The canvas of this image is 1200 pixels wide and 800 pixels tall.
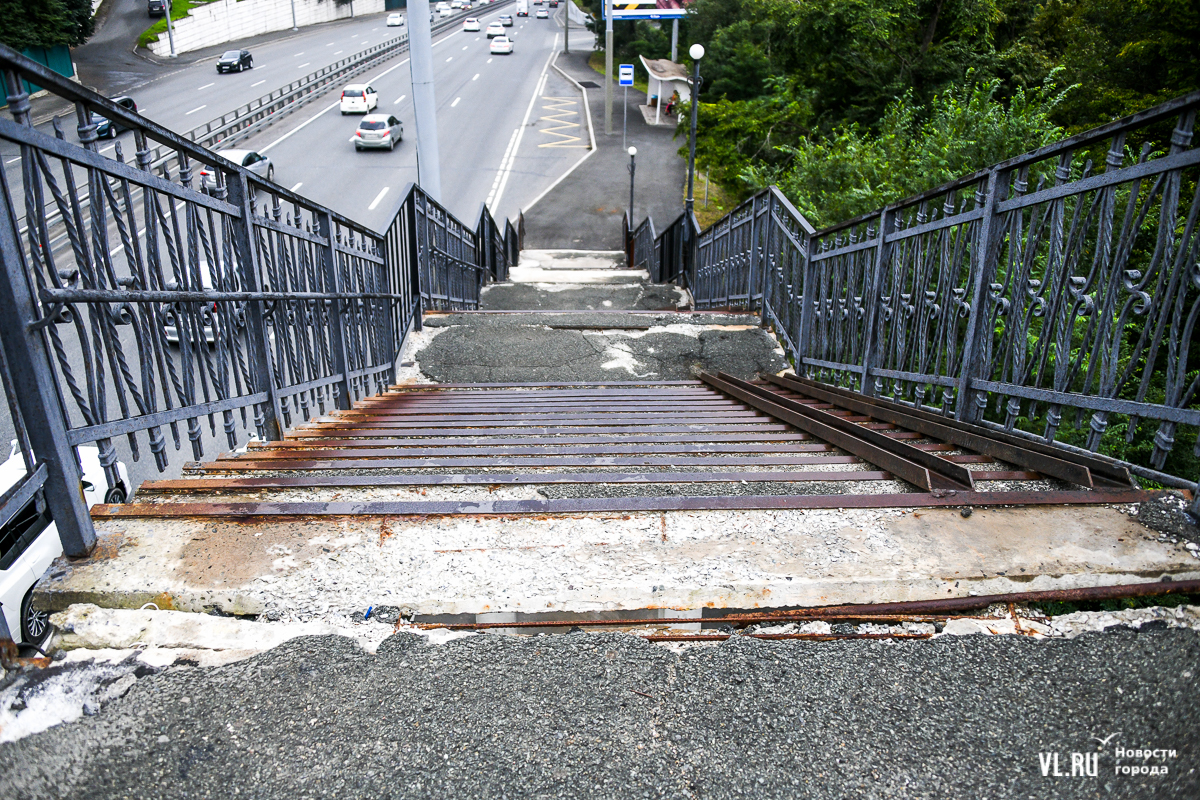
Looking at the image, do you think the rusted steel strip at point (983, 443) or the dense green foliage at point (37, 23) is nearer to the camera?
the rusted steel strip at point (983, 443)

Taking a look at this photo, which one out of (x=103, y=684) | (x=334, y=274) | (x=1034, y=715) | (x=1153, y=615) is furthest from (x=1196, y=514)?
(x=334, y=274)

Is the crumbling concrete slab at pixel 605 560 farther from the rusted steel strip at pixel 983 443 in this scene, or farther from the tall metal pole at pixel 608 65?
the tall metal pole at pixel 608 65

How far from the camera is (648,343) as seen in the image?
835cm

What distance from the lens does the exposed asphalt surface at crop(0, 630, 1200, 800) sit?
1.62m

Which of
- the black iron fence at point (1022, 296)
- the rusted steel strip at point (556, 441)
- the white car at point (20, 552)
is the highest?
the black iron fence at point (1022, 296)

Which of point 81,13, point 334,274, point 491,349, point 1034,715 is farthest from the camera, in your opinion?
point 81,13

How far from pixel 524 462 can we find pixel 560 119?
42560 mm

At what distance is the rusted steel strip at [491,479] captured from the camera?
9.36 ft

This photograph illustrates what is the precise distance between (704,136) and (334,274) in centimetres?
2686

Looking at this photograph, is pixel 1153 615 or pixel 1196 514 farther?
pixel 1196 514

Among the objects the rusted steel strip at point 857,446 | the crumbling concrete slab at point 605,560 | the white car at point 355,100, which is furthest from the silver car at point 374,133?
the crumbling concrete slab at point 605,560

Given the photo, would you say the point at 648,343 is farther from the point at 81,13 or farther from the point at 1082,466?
the point at 81,13

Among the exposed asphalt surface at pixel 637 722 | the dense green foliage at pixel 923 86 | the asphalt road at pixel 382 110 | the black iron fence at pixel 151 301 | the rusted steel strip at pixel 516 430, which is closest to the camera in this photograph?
the exposed asphalt surface at pixel 637 722

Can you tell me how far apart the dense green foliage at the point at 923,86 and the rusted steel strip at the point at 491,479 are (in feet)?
20.0
